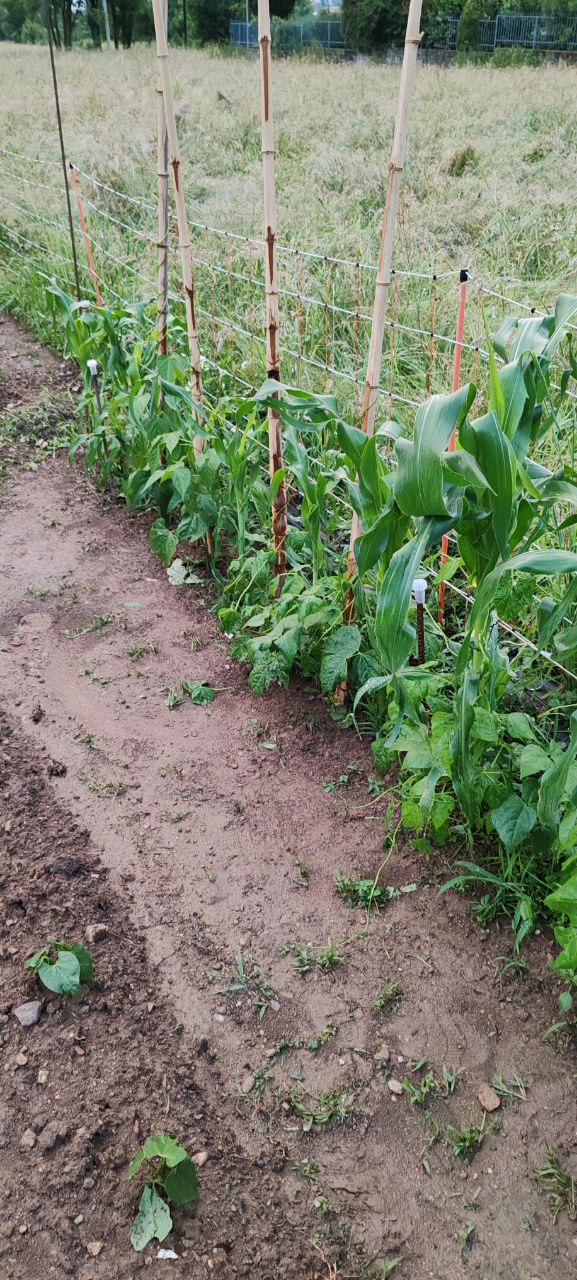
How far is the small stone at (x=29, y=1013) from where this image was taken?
166 centimetres

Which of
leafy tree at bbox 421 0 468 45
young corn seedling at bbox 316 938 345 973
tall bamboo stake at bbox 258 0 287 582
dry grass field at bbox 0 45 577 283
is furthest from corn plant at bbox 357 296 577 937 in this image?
leafy tree at bbox 421 0 468 45

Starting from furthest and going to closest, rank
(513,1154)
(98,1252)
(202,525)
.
A: (202,525) → (513,1154) → (98,1252)

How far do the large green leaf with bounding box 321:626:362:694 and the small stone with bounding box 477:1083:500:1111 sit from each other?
1011 millimetres

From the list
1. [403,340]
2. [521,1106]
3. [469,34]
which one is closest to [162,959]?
[521,1106]

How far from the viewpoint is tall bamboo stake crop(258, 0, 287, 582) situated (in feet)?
6.46

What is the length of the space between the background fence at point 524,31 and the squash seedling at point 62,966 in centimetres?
2925

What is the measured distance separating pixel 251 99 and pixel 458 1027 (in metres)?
11.5

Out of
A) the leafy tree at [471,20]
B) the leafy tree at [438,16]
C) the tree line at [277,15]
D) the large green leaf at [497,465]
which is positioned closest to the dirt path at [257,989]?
the large green leaf at [497,465]

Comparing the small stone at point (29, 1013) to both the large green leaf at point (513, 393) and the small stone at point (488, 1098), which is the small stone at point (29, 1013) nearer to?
the small stone at point (488, 1098)

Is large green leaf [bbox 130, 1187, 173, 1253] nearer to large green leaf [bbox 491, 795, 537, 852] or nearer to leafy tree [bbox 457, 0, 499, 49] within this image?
large green leaf [bbox 491, 795, 537, 852]

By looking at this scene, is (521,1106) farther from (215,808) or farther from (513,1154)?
(215,808)

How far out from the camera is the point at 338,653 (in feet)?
7.25

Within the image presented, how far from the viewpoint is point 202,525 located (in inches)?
113

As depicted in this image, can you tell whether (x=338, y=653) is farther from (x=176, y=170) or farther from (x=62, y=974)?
(x=176, y=170)
